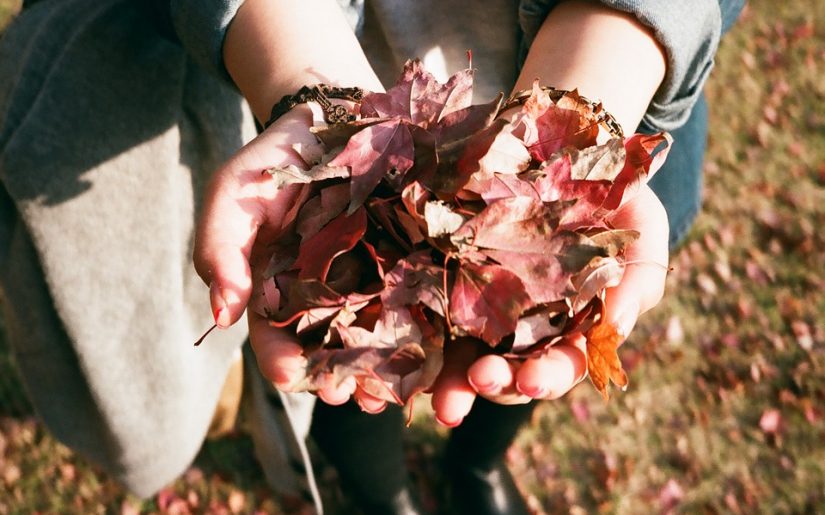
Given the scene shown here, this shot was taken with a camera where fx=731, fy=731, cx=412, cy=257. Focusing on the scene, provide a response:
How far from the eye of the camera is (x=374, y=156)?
39.3 inches

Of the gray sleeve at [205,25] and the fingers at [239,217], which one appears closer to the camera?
the fingers at [239,217]

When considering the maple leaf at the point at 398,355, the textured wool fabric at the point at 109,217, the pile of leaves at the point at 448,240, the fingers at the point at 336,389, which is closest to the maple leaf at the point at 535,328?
the pile of leaves at the point at 448,240

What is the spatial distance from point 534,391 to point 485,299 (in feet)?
0.45

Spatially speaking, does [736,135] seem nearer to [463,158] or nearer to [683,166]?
[683,166]

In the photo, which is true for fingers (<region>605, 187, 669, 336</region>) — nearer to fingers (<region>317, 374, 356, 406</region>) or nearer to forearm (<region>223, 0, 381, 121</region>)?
fingers (<region>317, 374, 356, 406</region>)

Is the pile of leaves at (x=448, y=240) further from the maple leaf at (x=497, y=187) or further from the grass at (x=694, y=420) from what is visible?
the grass at (x=694, y=420)

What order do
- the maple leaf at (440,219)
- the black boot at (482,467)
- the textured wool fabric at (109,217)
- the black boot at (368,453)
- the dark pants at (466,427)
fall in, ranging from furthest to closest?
the black boot at (482,467) → the black boot at (368,453) → the dark pants at (466,427) → the textured wool fabric at (109,217) → the maple leaf at (440,219)

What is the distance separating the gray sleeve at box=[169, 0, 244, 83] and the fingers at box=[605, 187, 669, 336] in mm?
717

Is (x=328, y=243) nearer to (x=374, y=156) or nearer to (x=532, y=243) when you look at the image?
(x=374, y=156)

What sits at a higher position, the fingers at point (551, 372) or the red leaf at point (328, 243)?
the red leaf at point (328, 243)

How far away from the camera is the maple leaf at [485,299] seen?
0.94m

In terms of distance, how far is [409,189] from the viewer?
0.95 meters

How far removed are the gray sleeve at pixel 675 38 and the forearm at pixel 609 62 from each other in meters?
0.02

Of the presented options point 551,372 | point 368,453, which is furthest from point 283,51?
point 368,453
